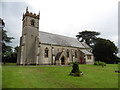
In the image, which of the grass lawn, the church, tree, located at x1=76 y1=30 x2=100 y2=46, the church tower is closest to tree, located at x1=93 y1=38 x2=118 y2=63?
tree, located at x1=76 y1=30 x2=100 y2=46

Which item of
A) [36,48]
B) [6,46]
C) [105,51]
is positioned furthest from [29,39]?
[105,51]

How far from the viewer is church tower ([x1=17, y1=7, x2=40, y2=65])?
30.2 metres

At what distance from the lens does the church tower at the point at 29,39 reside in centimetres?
3024

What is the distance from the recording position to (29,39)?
3231cm

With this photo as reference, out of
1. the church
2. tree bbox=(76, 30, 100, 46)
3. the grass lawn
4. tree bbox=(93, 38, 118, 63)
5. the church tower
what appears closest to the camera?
the grass lawn

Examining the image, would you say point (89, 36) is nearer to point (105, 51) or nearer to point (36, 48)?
point (105, 51)

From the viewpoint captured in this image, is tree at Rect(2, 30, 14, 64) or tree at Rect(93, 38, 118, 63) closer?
tree at Rect(2, 30, 14, 64)

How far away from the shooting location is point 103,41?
2210 inches

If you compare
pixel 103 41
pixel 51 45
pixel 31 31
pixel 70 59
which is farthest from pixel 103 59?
pixel 31 31

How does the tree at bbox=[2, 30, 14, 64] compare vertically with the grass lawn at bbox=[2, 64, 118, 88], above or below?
above

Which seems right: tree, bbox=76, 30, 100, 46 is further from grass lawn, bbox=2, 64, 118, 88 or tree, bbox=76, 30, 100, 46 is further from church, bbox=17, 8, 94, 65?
grass lawn, bbox=2, 64, 118, 88

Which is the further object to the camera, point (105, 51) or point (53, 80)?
point (105, 51)

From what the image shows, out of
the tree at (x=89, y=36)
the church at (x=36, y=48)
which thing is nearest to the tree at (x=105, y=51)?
the tree at (x=89, y=36)

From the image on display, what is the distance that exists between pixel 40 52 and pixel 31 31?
25.7ft
